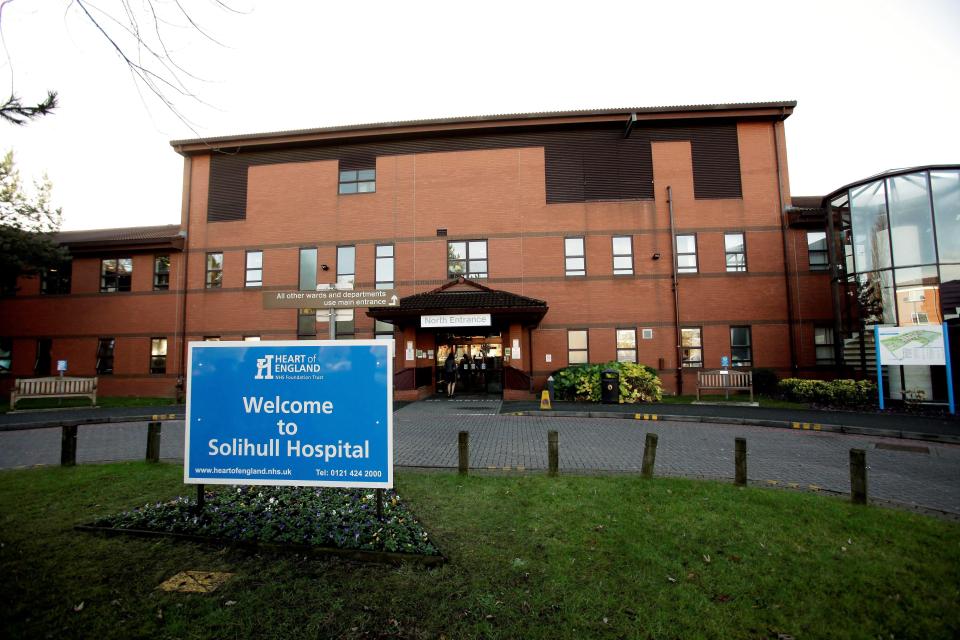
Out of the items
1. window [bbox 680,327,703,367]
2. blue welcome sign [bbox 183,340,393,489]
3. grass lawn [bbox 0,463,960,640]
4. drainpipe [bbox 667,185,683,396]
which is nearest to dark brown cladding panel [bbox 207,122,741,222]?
drainpipe [bbox 667,185,683,396]

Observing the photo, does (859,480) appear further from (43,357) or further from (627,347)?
(43,357)

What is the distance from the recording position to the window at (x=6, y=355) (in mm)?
21484

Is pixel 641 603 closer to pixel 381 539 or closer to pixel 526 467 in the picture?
pixel 381 539

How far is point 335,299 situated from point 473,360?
13.0 meters

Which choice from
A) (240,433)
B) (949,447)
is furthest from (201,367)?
(949,447)

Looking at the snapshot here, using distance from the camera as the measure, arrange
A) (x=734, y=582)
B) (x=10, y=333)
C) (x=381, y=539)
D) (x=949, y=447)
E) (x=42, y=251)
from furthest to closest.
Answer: (x=10, y=333)
(x=42, y=251)
(x=949, y=447)
(x=381, y=539)
(x=734, y=582)

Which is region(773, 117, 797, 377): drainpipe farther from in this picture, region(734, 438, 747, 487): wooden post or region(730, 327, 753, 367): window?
region(734, 438, 747, 487): wooden post

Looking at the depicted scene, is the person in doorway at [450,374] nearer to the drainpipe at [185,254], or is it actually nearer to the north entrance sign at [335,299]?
the north entrance sign at [335,299]

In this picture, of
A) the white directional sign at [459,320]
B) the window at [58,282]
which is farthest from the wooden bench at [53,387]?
the white directional sign at [459,320]

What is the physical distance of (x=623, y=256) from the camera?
19297mm

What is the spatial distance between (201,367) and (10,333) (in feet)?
88.0

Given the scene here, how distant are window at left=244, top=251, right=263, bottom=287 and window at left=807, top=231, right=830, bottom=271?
83.7ft

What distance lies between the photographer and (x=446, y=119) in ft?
65.6

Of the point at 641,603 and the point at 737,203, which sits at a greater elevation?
the point at 737,203
